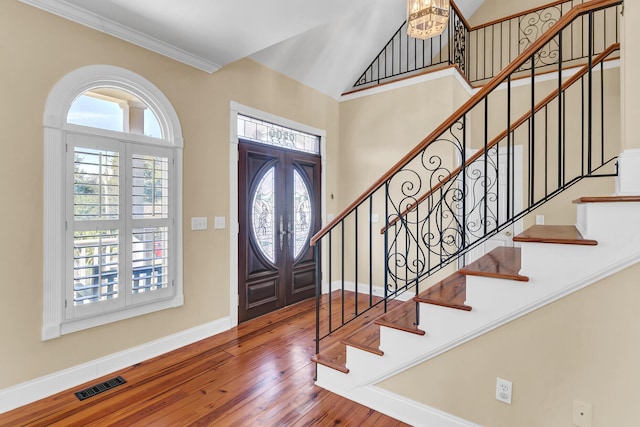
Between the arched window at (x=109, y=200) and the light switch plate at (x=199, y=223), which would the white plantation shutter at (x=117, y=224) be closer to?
the arched window at (x=109, y=200)

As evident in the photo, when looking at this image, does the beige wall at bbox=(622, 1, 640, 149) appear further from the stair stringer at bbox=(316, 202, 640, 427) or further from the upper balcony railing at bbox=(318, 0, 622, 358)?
the upper balcony railing at bbox=(318, 0, 622, 358)

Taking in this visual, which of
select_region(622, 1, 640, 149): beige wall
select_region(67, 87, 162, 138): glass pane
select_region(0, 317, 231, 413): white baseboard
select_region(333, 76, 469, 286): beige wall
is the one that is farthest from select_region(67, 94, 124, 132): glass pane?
select_region(622, 1, 640, 149): beige wall

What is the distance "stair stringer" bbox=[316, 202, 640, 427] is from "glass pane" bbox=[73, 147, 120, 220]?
7.02ft

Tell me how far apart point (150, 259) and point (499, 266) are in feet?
8.93

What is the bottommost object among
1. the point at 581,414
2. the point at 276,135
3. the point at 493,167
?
the point at 581,414

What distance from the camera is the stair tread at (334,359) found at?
2.32 meters

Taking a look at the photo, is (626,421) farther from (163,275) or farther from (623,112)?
(163,275)

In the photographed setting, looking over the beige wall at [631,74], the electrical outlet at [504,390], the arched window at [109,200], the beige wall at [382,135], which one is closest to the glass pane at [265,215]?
the arched window at [109,200]

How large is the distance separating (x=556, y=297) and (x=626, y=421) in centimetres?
62

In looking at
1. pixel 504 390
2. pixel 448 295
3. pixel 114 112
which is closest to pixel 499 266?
pixel 448 295

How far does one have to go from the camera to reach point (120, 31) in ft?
8.67

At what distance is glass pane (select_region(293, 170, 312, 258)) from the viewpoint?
172 inches

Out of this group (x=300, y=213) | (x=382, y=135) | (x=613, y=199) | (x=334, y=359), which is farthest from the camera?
(x=382, y=135)

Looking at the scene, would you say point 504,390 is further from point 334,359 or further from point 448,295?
point 334,359
